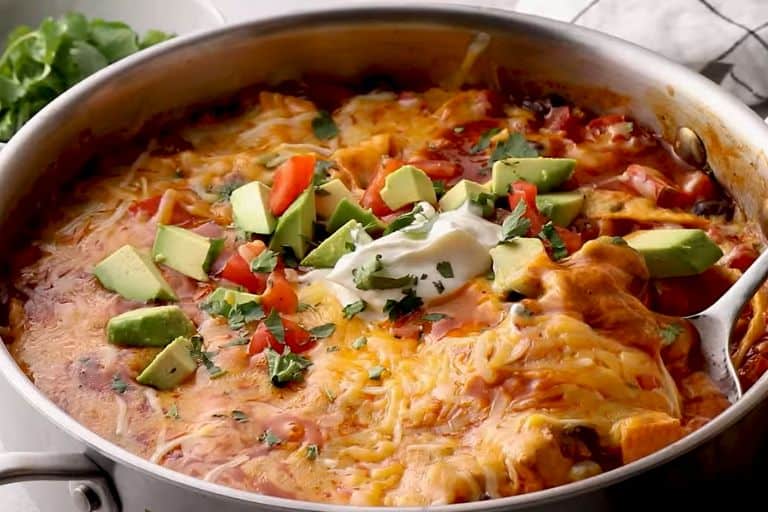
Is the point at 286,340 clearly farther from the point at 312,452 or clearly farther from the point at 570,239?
the point at 570,239

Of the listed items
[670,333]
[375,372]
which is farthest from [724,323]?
[375,372]

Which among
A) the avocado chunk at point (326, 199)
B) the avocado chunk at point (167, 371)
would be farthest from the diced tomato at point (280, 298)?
the avocado chunk at point (326, 199)

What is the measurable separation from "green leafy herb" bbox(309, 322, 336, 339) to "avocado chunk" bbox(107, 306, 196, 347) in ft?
1.24

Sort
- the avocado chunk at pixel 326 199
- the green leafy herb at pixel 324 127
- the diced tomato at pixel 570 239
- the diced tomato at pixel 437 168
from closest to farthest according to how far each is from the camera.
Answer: the diced tomato at pixel 570 239 → the avocado chunk at pixel 326 199 → the diced tomato at pixel 437 168 → the green leafy herb at pixel 324 127

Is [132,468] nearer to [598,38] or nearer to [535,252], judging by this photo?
[535,252]

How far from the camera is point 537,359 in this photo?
3.18m

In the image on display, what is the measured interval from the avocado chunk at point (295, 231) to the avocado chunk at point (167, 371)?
24.9 inches

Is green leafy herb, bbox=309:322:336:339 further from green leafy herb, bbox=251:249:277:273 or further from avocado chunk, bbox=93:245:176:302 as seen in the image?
avocado chunk, bbox=93:245:176:302

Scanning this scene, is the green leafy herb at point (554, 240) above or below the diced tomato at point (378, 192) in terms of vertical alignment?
above

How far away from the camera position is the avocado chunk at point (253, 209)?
3959 millimetres

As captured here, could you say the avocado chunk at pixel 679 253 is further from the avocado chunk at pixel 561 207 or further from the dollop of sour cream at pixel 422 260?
the dollop of sour cream at pixel 422 260

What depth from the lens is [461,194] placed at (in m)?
4.02

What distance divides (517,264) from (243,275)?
0.89 m

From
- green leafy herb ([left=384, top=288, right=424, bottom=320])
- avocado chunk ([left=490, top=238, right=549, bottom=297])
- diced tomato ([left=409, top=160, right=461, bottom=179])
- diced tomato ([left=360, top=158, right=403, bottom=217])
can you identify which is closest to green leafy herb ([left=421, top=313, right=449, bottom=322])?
green leafy herb ([left=384, top=288, right=424, bottom=320])
